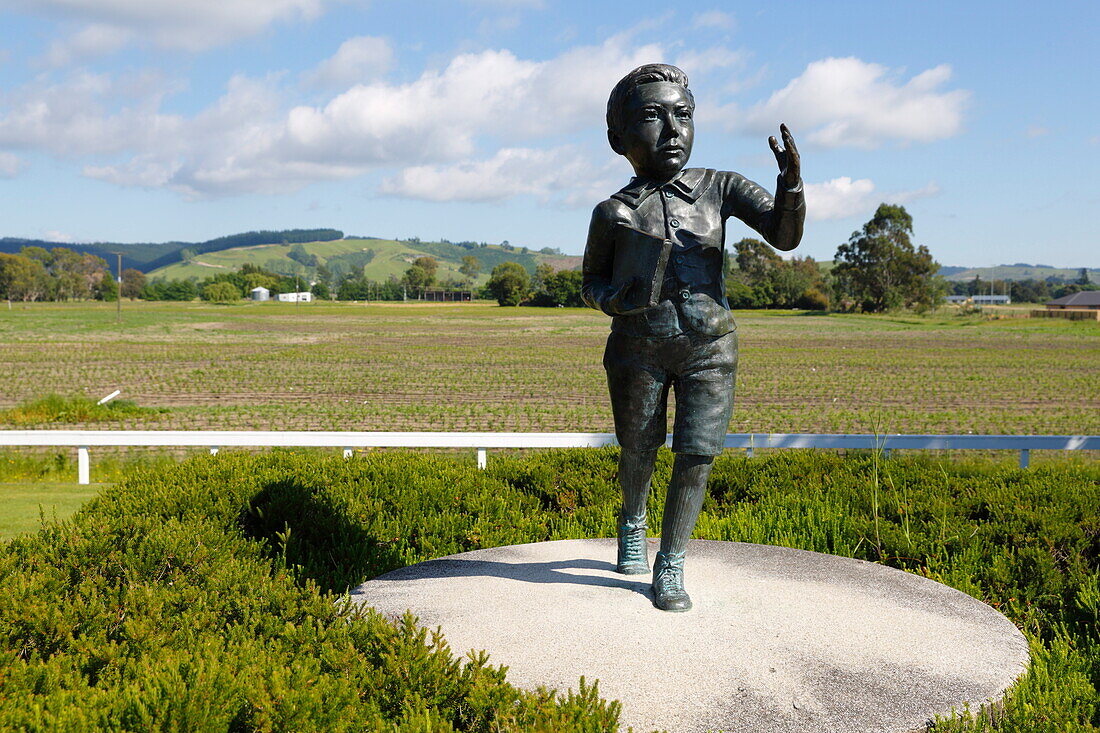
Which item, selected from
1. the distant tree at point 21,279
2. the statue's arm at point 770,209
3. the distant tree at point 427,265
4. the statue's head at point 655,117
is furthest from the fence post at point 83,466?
the distant tree at point 427,265

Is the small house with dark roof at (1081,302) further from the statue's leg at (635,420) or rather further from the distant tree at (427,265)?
the statue's leg at (635,420)

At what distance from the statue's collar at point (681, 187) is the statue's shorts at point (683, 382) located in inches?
29.2

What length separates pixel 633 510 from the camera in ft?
17.0

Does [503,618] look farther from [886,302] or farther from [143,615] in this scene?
[886,302]

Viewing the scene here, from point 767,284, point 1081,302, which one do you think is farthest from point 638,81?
point 1081,302

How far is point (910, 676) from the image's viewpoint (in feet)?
12.7

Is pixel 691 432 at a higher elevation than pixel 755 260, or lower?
lower

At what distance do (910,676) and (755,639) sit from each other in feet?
2.31

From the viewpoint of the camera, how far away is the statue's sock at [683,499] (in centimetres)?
471

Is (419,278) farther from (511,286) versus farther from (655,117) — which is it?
(655,117)

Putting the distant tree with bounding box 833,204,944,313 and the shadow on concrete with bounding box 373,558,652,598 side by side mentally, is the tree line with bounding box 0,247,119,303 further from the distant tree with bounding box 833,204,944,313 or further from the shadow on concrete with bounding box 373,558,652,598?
the shadow on concrete with bounding box 373,558,652,598

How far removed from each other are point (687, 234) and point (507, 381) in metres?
20.7

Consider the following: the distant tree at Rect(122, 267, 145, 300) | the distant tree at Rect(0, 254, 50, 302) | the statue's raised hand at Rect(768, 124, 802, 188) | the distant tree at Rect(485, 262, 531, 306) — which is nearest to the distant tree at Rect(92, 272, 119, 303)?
the distant tree at Rect(0, 254, 50, 302)

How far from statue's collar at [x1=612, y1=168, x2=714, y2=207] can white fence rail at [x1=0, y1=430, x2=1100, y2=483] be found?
448 centimetres
